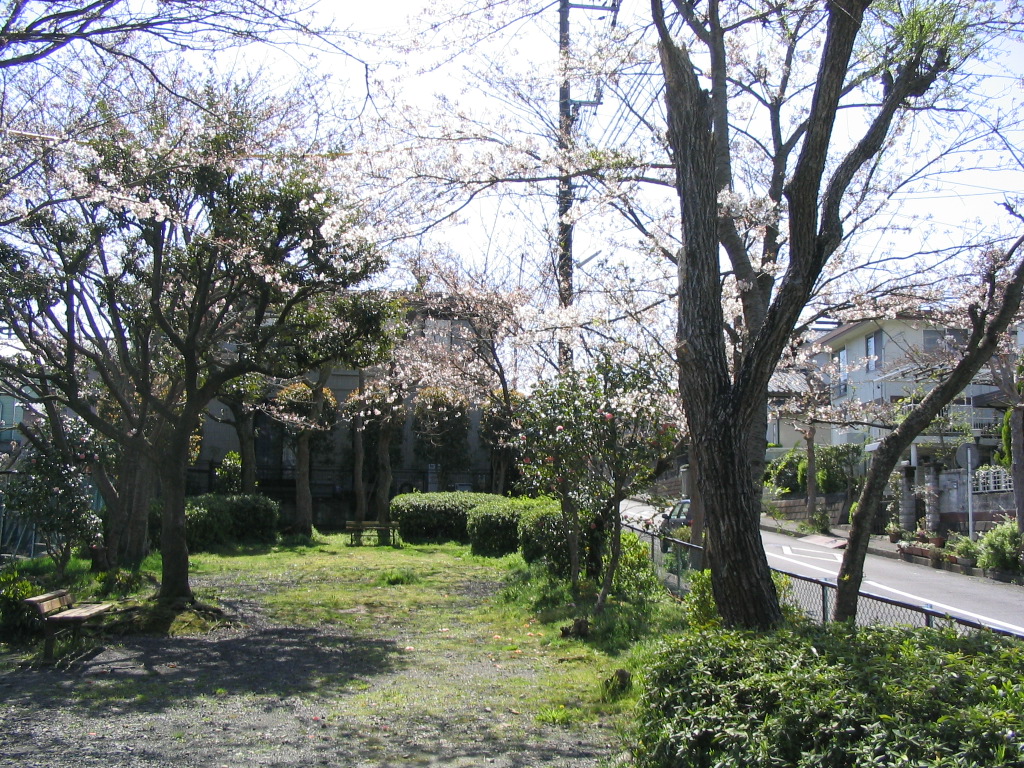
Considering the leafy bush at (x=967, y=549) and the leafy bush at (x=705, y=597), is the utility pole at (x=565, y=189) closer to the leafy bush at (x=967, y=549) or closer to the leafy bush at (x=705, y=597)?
the leafy bush at (x=705, y=597)

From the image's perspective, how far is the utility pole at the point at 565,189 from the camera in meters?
9.38

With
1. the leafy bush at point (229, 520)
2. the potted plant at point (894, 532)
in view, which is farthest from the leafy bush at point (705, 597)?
the potted plant at point (894, 532)

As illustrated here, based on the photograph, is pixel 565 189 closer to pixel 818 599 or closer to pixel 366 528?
pixel 818 599

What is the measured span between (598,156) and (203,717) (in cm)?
538

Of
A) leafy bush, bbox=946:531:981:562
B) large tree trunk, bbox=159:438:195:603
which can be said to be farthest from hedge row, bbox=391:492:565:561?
leafy bush, bbox=946:531:981:562

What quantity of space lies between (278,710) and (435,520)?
1737 centimetres

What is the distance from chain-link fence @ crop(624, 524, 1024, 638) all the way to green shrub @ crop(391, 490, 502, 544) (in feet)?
34.4

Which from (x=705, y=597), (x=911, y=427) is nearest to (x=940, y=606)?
(x=705, y=597)

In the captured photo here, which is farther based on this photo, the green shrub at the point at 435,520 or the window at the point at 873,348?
the window at the point at 873,348

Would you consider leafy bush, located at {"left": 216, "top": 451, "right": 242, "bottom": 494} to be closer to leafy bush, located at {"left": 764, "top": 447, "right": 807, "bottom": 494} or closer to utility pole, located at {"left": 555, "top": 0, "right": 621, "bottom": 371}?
utility pole, located at {"left": 555, "top": 0, "right": 621, "bottom": 371}

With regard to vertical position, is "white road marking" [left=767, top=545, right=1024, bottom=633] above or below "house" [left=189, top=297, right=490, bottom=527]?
below

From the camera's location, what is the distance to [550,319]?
1075 cm

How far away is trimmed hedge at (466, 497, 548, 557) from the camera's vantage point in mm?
19250

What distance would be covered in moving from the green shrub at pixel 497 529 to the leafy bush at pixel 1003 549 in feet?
32.5
